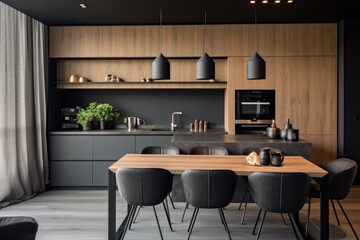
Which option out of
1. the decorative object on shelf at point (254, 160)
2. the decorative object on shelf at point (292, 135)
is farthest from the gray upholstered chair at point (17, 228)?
the decorative object on shelf at point (292, 135)

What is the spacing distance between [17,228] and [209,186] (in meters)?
1.61

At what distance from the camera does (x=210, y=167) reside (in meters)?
2.94

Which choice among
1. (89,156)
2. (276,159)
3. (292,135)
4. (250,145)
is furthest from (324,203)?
(89,156)

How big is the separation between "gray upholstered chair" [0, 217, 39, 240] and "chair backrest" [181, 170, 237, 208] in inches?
56.1

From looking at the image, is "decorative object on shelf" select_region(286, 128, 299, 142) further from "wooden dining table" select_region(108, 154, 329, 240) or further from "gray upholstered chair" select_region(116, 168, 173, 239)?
"gray upholstered chair" select_region(116, 168, 173, 239)

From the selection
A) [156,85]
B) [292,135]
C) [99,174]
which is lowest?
[99,174]

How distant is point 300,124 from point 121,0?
327 centimetres

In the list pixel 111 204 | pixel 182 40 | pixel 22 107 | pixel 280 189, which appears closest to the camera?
pixel 280 189

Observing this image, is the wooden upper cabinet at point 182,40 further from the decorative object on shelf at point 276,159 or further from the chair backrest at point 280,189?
the chair backrest at point 280,189

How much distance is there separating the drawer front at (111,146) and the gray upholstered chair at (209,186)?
2464mm

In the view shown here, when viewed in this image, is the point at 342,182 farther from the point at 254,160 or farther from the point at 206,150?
the point at 206,150

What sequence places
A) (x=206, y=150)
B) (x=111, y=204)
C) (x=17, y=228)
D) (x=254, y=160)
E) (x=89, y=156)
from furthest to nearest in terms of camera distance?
(x=89, y=156) < (x=206, y=150) < (x=254, y=160) < (x=111, y=204) < (x=17, y=228)

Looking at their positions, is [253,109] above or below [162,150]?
above

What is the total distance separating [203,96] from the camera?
19.4 feet
